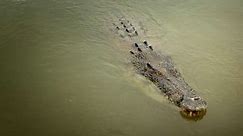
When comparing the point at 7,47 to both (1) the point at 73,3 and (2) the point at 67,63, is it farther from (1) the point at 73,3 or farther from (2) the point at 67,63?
(1) the point at 73,3

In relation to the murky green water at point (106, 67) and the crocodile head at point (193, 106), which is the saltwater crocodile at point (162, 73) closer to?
the crocodile head at point (193, 106)

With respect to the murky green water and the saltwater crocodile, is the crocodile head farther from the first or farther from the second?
the murky green water

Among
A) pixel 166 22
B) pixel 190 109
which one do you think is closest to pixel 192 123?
pixel 190 109

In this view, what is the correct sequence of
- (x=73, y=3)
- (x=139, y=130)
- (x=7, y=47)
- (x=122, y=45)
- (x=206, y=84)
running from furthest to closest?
(x=73, y=3) < (x=122, y=45) < (x=7, y=47) < (x=206, y=84) < (x=139, y=130)

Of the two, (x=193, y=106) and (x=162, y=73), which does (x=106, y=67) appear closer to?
(x=162, y=73)

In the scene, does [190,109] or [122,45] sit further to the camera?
→ [122,45]

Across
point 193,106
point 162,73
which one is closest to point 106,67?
point 162,73
